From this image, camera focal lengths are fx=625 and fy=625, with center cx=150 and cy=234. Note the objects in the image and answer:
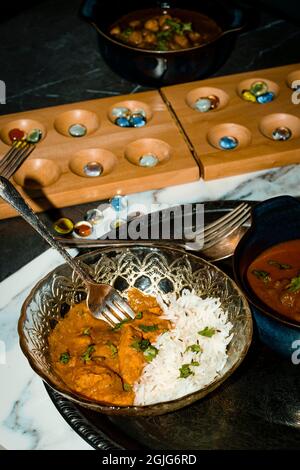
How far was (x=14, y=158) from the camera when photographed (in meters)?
1.74

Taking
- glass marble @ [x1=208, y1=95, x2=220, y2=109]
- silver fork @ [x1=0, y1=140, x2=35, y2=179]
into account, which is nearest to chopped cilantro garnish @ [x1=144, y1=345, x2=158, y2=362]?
silver fork @ [x1=0, y1=140, x2=35, y2=179]

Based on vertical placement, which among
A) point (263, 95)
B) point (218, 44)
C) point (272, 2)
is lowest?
point (272, 2)

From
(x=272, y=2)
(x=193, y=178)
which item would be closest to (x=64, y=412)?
(x=193, y=178)

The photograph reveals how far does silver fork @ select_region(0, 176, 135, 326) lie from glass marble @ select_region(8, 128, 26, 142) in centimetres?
62

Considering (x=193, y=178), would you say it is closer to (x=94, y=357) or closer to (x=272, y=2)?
(x=94, y=357)

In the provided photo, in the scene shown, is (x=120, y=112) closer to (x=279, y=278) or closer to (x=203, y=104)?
(x=203, y=104)

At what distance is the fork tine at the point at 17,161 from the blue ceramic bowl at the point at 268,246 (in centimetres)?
73

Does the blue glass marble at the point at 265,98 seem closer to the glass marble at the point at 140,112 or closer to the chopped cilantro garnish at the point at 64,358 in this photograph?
the glass marble at the point at 140,112

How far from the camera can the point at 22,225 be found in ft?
5.43

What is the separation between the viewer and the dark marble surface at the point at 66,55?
2.21 metres

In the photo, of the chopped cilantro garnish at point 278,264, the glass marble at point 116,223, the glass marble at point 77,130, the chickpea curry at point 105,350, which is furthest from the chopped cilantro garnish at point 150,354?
the glass marble at point 77,130

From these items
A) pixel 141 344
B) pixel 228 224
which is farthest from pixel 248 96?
pixel 141 344
